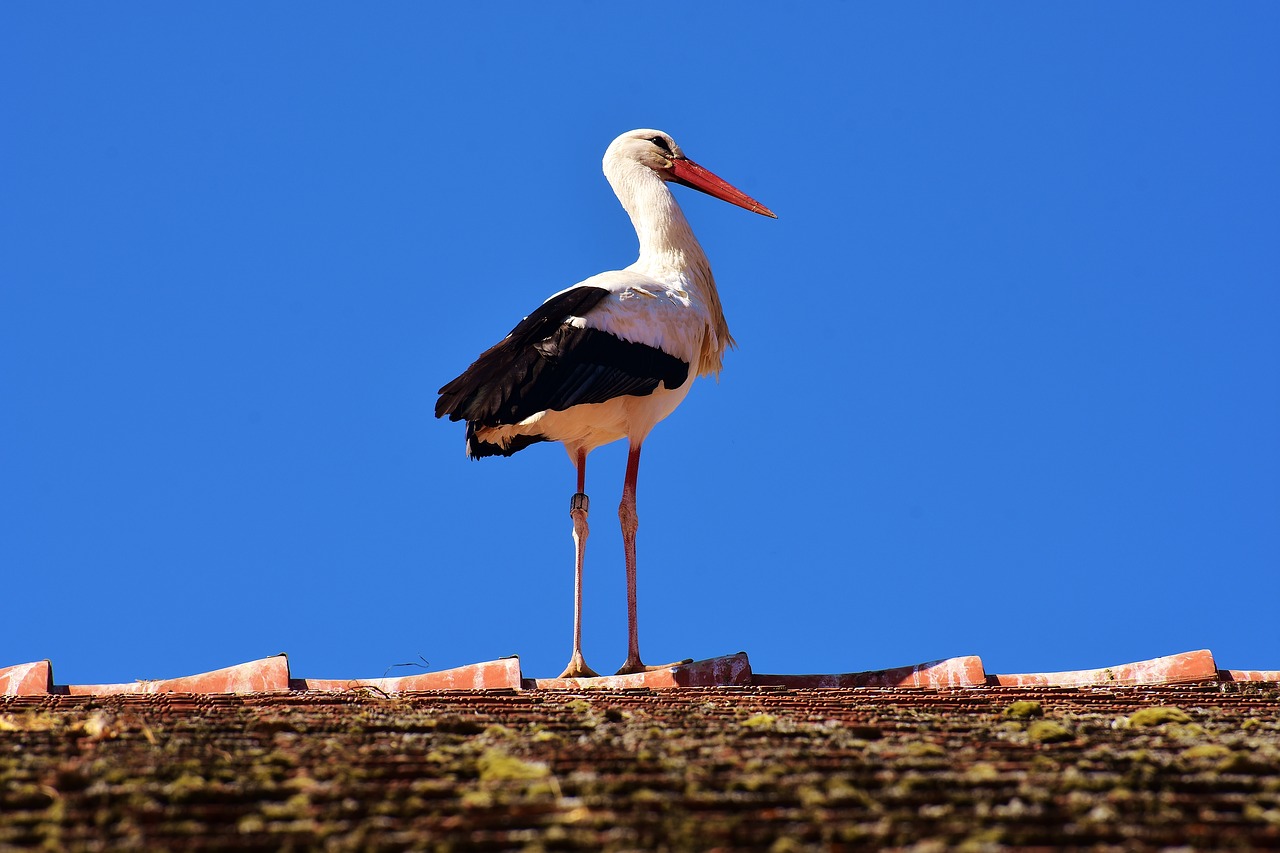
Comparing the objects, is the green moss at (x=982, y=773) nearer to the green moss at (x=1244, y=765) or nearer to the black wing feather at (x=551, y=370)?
the green moss at (x=1244, y=765)

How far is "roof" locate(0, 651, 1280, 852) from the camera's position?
3.16m

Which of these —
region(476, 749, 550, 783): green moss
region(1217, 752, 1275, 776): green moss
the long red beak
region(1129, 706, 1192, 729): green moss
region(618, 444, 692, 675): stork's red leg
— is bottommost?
region(1217, 752, 1275, 776): green moss

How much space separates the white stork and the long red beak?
29.0 inches

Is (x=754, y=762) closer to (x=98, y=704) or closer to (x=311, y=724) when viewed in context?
(x=311, y=724)

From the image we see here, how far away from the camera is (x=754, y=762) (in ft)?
13.1

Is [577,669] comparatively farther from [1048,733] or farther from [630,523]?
[1048,733]

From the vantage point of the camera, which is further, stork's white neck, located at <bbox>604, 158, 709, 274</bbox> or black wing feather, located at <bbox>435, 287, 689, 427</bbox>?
stork's white neck, located at <bbox>604, 158, 709, 274</bbox>

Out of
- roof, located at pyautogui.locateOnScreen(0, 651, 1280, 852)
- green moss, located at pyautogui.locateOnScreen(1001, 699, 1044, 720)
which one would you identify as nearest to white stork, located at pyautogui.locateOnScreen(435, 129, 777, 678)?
roof, located at pyautogui.locateOnScreen(0, 651, 1280, 852)

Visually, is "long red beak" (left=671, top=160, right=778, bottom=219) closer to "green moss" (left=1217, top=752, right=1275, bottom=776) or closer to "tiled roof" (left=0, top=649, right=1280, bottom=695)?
"tiled roof" (left=0, top=649, right=1280, bottom=695)

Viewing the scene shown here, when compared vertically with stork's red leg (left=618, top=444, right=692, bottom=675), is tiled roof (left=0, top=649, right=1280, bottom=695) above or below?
below

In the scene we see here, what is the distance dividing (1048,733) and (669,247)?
658 centimetres

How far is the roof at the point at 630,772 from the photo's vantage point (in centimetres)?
316

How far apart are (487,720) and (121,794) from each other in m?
1.73

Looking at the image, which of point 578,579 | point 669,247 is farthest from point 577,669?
point 669,247
